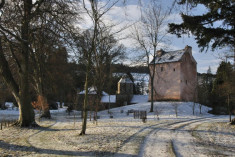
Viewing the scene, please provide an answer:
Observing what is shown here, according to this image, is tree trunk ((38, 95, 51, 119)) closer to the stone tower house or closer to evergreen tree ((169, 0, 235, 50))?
evergreen tree ((169, 0, 235, 50))

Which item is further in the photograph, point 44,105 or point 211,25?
point 44,105

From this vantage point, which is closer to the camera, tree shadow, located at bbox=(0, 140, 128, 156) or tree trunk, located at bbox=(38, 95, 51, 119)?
tree shadow, located at bbox=(0, 140, 128, 156)

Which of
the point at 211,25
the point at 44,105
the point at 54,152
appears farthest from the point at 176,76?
the point at 54,152

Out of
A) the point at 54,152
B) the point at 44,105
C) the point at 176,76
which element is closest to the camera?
the point at 54,152

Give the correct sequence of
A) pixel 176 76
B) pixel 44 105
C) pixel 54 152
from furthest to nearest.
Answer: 1. pixel 176 76
2. pixel 44 105
3. pixel 54 152

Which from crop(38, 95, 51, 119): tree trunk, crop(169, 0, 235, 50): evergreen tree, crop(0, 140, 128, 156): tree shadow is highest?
crop(169, 0, 235, 50): evergreen tree

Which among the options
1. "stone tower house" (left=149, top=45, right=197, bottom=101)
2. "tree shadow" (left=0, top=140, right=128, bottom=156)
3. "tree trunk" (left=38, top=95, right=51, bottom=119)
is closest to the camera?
"tree shadow" (left=0, top=140, right=128, bottom=156)

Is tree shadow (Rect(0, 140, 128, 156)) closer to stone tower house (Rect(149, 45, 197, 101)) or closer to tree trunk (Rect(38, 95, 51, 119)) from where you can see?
→ tree trunk (Rect(38, 95, 51, 119))

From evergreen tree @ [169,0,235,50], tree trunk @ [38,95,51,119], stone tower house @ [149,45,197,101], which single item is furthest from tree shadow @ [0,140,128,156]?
stone tower house @ [149,45,197,101]

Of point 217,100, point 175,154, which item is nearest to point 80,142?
point 175,154

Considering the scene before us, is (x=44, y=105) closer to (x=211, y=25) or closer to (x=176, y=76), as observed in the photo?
(x=211, y=25)

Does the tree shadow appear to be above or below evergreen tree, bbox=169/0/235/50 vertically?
below

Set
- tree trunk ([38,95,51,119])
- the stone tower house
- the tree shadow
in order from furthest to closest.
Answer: the stone tower house, tree trunk ([38,95,51,119]), the tree shadow

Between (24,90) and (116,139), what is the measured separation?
24.6 feet
